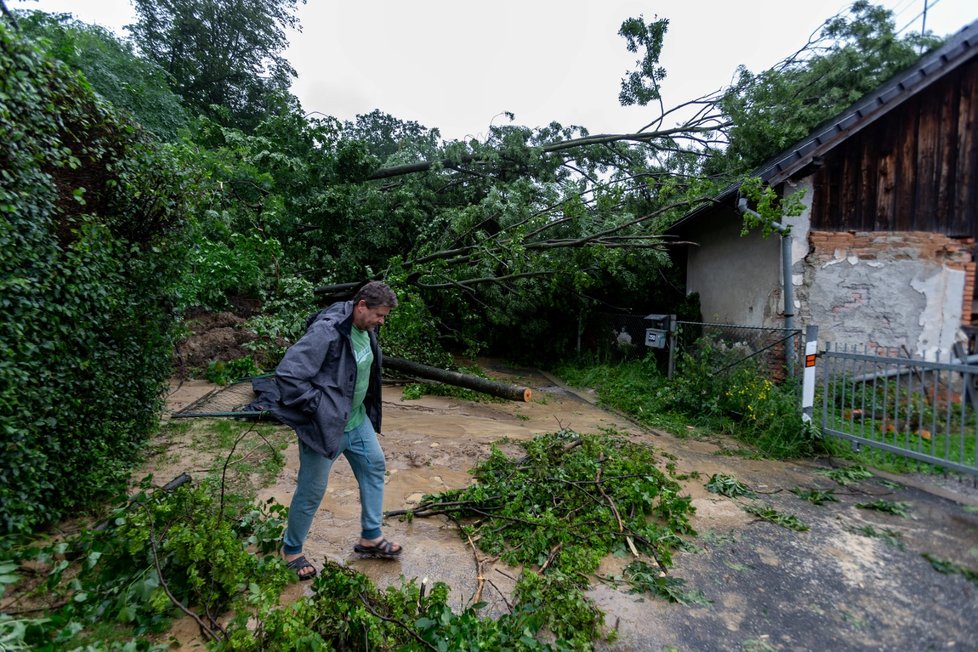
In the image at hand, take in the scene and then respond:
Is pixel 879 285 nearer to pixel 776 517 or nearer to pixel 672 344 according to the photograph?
pixel 672 344

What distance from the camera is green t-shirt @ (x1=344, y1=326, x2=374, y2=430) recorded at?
285 cm

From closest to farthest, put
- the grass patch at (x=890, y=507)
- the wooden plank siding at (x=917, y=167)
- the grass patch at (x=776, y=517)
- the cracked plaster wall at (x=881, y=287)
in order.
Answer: the grass patch at (x=776, y=517), the grass patch at (x=890, y=507), the cracked plaster wall at (x=881, y=287), the wooden plank siding at (x=917, y=167)

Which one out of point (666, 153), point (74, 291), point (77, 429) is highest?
point (666, 153)

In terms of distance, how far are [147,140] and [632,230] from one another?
27.2ft

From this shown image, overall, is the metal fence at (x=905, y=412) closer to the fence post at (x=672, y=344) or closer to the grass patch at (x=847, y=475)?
the grass patch at (x=847, y=475)

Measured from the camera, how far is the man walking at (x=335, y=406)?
8.41ft

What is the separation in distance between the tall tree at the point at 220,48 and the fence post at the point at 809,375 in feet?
53.7

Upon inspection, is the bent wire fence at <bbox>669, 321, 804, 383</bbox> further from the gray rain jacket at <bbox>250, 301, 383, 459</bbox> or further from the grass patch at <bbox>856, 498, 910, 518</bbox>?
the gray rain jacket at <bbox>250, 301, 383, 459</bbox>

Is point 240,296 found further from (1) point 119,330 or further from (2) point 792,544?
(2) point 792,544

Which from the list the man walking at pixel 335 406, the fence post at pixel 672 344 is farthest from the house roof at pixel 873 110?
the man walking at pixel 335 406

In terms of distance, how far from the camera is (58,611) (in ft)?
7.19

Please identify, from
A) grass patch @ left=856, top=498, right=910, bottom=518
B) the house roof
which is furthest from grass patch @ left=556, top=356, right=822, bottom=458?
the house roof

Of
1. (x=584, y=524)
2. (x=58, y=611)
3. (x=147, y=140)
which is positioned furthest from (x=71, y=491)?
(x=584, y=524)

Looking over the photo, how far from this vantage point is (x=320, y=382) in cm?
261
